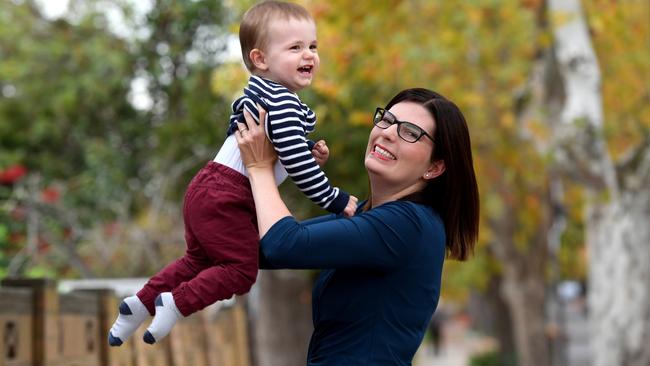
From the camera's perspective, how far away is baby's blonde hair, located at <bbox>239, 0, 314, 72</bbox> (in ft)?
12.8

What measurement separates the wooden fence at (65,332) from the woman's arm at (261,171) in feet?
6.96

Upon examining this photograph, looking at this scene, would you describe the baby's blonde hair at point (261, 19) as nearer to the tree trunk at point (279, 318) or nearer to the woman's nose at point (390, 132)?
the woman's nose at point (390, 132)

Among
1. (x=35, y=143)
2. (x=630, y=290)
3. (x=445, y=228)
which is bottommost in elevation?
(x=445, y=228)

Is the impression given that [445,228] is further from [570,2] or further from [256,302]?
[256,302]

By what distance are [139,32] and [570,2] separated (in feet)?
Result: 19.0

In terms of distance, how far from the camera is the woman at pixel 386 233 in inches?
147

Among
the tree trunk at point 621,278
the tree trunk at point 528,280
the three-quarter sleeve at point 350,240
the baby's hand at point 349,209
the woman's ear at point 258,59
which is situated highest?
the tree trunk at point 528,280

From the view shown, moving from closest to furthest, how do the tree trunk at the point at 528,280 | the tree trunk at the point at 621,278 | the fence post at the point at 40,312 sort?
the fence post at the point at 40,312, the tree trunk at the point at 621,278, the tree trunk at the point at 528,280

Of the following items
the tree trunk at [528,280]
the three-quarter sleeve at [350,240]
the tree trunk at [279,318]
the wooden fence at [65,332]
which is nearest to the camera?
the three-quarter sleeve at [350,240]

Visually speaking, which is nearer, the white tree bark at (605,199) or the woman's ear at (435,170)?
the woman's ear at (435,170)

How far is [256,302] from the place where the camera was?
20.5 meters

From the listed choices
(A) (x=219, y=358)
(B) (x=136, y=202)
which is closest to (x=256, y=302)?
(B) (x=136, y=202)

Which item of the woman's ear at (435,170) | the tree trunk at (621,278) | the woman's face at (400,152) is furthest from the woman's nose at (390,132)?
the tree trunk at (621,278)

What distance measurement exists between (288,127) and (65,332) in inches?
130
